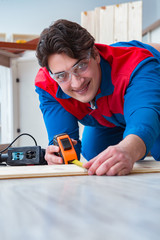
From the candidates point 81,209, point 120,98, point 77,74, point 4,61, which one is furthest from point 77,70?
point 4,61

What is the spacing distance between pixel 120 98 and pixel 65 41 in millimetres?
368

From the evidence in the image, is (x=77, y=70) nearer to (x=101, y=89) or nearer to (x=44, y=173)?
(x=101, y=89)

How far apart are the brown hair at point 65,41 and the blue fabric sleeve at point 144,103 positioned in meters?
0.25

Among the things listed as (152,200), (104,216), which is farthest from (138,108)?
(104,216)

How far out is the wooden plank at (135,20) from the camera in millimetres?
2736

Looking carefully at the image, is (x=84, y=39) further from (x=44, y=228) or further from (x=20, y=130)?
(x=20, y=130)

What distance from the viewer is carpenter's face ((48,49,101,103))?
1113 millimetres

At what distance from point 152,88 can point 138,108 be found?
110mm

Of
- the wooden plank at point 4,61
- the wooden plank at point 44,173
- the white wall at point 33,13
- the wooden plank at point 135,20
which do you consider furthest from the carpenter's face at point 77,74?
the white wall at point 33,13

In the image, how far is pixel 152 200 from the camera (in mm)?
530

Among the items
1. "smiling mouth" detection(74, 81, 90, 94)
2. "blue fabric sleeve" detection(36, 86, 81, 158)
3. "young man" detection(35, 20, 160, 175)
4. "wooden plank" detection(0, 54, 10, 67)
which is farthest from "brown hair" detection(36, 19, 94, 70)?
"wooden plank" detection(0, 54, 10, 67)

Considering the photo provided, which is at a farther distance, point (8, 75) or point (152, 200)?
point (8, 75)

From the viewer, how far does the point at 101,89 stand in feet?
4.10

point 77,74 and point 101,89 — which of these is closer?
point 77,74
